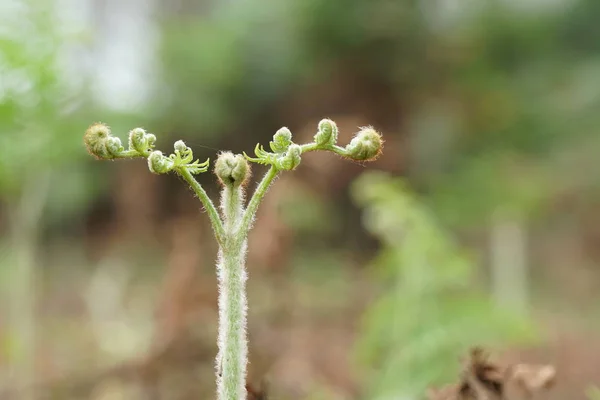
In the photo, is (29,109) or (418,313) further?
(29,109)

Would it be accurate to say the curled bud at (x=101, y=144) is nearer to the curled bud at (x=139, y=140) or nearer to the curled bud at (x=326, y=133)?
the curled bud at (x=139, y=140)

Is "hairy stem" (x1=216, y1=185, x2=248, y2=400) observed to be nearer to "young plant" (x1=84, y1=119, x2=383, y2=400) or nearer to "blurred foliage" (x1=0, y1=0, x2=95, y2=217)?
"young plant" (x1=84, y1=119, x2=383, y2=400)

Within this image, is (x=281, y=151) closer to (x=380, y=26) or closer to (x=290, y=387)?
(x=290, y=387)

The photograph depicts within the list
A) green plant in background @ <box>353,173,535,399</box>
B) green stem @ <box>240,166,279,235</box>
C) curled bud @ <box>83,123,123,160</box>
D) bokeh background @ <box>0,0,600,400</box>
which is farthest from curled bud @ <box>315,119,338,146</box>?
bokeh background @ <box>0,0,600,400</box>

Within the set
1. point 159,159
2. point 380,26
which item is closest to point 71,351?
point 159,159

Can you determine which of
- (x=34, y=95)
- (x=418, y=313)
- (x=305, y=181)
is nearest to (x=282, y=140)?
(x=418, y=313)

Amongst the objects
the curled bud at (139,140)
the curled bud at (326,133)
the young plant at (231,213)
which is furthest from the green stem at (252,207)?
the curled bud at (139,140)

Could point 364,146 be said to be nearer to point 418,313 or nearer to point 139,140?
point 139,140

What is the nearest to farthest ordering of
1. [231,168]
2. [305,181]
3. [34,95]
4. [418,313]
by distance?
[231,168], [418,313], [34,95], [305,181]
